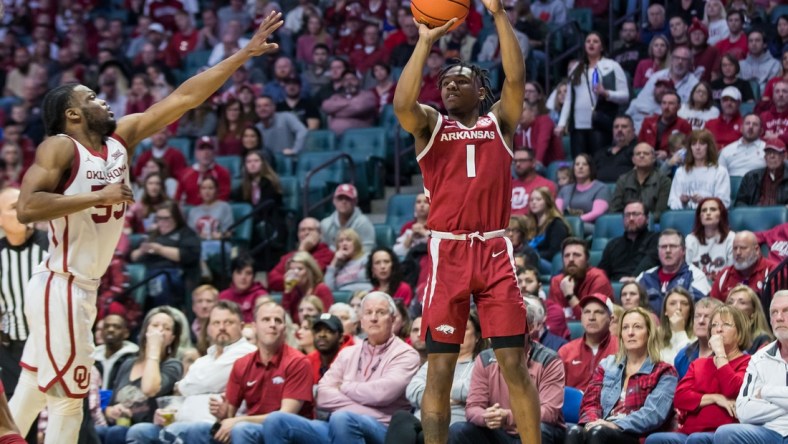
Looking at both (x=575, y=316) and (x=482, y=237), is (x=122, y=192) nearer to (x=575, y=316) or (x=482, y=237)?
(x=482, y=237)

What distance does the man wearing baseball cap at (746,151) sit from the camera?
11.9 metres

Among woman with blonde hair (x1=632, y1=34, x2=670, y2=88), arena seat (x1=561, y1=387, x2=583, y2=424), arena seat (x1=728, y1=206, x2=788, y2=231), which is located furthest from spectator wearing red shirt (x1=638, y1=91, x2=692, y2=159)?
arena seat (x1=561, y1=387, x2=583, y2=424)

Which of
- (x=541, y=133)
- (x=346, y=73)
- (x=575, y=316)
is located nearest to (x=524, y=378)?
(x=575, y=316)

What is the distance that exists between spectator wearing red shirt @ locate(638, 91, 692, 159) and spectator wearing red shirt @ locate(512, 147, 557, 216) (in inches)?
46.4

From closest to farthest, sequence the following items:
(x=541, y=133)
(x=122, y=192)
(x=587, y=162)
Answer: (x=122, y=192) < (x=587, y=162) < (x=541, y=133)

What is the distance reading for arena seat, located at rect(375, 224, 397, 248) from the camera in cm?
1301

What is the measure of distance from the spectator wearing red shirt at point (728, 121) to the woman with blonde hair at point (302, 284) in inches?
158

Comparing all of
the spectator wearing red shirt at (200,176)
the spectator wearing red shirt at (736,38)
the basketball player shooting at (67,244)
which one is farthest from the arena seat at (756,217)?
the basketball player shooting at (67,244)

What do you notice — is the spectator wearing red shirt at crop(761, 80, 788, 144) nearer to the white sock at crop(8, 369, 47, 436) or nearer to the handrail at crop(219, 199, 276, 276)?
the handrail at crop(219, 199, 276, 276)

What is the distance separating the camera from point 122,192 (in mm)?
6082

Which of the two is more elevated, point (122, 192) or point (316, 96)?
point (316, 96)

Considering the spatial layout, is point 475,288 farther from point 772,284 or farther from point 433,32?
point 772,284

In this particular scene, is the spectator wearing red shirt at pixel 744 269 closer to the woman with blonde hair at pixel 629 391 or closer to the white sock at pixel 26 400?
the woman with blonde hair at pixel 629 391

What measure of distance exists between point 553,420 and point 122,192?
3361mm
